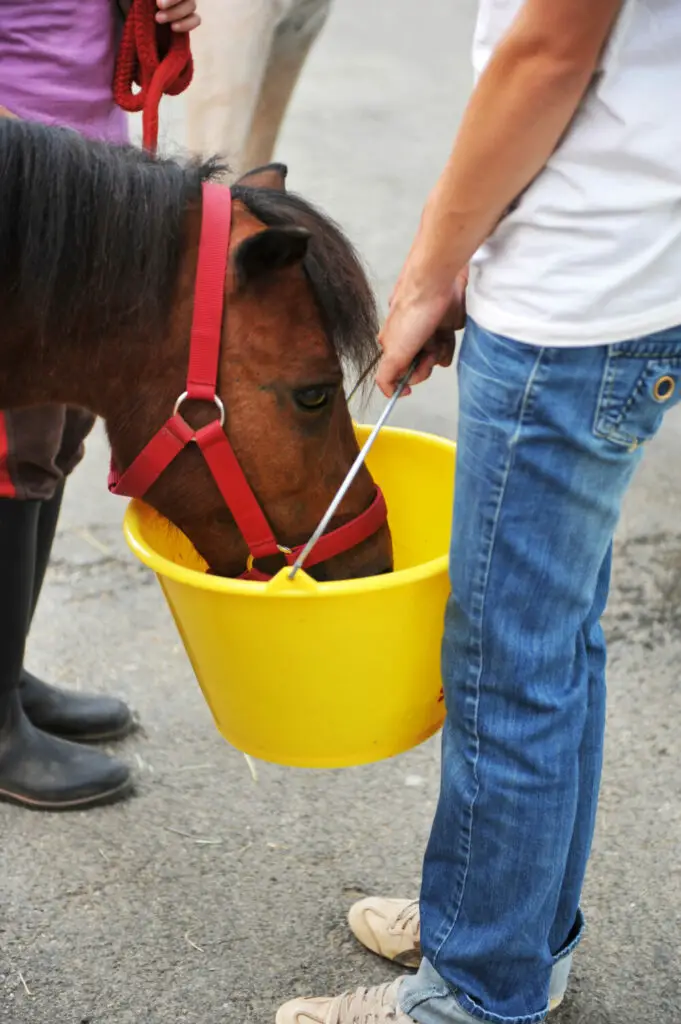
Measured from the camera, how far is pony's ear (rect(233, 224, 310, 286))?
141 centimetres

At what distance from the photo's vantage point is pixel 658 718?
2.51m

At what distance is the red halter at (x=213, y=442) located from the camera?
1465 millimetres

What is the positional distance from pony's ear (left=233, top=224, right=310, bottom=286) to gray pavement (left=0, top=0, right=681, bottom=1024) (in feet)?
3.17

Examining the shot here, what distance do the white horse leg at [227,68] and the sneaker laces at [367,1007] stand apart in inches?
66.6

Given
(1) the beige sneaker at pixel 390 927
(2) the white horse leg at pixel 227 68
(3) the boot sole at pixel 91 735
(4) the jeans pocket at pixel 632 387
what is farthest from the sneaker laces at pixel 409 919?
(2) the white horse leg at pixel 227 68

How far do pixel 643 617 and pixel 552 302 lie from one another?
183 cm

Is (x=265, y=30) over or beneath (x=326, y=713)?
over

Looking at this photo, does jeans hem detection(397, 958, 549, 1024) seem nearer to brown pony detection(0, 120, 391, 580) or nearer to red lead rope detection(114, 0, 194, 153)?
brown pony detection(0, 120, 391, 580)

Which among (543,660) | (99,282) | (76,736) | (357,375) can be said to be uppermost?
(99,282)

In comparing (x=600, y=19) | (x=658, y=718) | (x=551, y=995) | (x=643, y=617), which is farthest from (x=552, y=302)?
(x=643, y=617)

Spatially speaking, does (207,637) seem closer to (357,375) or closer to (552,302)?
(357,375)

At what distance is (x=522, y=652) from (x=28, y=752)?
121cm

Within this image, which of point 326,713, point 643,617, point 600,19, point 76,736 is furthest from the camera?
point 643,617

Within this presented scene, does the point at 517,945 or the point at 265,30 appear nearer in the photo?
the point at 517,945
